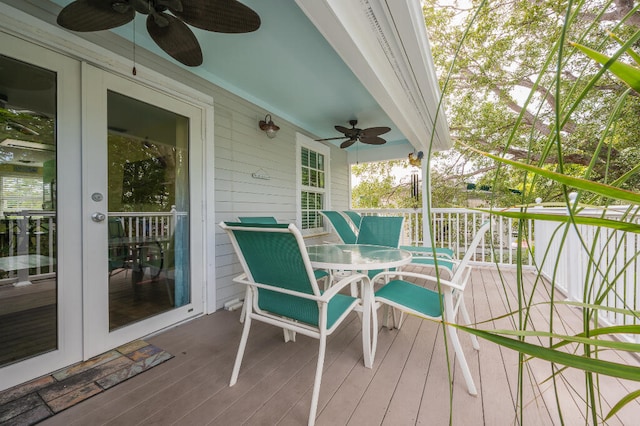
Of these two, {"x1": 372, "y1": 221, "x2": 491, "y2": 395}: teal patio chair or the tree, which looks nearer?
{"x1": 372, "y1": 221, "x2": 491, "y2": 395}: teal patio chair

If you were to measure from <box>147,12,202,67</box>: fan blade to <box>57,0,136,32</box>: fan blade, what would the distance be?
6.0 inches

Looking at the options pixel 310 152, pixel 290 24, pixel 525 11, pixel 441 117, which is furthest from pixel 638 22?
pixel 290 24

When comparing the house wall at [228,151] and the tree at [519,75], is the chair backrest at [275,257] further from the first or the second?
the tree at [519,75]

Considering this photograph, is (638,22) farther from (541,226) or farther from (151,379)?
(151,379)

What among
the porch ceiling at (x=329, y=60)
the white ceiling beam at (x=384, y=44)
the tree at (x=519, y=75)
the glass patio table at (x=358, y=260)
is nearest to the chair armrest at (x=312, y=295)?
the glass patio table at (x=358, y=260)

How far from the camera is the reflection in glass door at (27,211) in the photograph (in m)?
1.91

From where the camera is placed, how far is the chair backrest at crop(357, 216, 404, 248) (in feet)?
11.9

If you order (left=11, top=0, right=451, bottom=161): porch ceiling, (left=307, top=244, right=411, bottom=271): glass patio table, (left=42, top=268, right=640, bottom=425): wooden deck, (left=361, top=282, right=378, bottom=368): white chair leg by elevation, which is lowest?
(left=42, top=268, right=640, bottom=425): wooden deck

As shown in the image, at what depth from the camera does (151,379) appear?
6.43 feet

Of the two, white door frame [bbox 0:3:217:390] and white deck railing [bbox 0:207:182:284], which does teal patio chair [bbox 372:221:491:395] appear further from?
white deck railing [bbox 0:207:182:284]

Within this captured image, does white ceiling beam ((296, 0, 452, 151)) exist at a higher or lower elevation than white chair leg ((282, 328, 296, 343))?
higher

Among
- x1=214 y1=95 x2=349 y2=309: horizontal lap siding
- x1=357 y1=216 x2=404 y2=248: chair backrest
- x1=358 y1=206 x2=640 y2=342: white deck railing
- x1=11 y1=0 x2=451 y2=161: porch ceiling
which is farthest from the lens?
x1=357 y1=216 x2=404 y2=248: chair backrest

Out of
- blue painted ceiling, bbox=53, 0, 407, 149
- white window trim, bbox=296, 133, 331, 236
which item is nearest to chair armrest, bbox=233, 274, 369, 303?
blue painted ceiling, bbox=53, 0, 407, 149

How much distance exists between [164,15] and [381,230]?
9.94 ft
